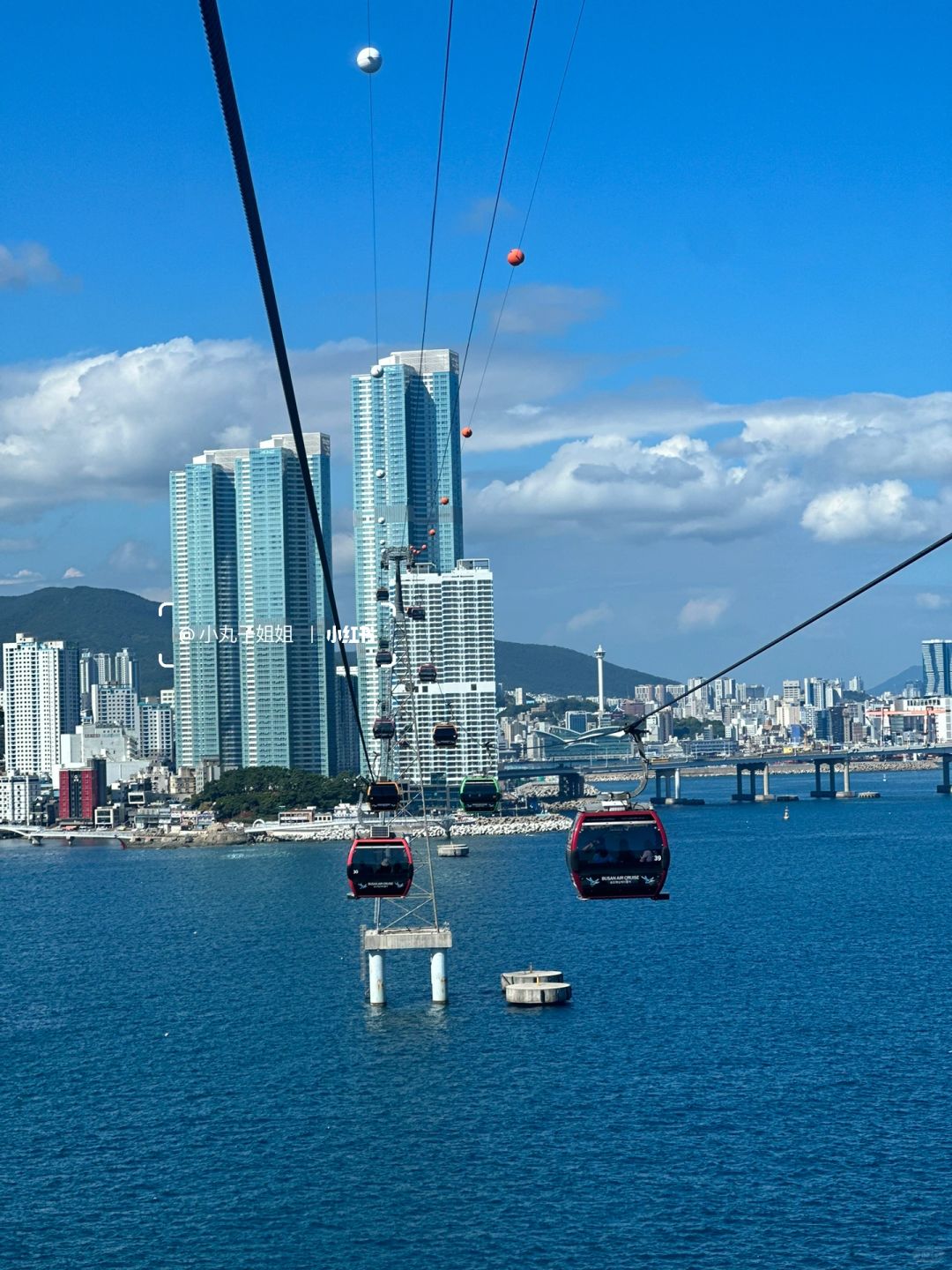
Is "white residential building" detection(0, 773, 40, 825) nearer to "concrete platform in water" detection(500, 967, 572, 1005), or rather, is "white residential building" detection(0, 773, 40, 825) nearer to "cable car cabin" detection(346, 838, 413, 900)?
"concrete platform in water" detection(500, 967, 572, 1005)

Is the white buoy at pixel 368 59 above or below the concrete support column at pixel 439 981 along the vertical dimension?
above

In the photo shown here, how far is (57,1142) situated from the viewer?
3741 centimetres

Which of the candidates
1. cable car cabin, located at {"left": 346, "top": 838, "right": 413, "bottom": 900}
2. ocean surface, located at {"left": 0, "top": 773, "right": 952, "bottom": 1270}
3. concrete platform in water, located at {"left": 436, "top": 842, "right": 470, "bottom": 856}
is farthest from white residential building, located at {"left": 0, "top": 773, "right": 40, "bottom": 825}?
cable car cabin, located at {"left": 346, "top": 838, "right": 413, "bottom": 900}

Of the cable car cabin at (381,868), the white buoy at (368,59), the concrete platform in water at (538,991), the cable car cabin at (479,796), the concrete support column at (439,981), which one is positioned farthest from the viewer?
the concrete support column at (439,981)

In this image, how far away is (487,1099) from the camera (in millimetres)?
40250

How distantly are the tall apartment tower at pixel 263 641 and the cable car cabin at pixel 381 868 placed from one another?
150 metres

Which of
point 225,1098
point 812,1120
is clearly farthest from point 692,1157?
point 225,1098

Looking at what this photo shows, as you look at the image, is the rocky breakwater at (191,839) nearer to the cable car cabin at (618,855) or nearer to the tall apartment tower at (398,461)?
the tall apartment tower at (398,461)

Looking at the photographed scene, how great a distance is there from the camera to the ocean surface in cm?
3062

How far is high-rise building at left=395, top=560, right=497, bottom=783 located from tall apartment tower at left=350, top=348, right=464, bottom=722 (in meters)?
17.7

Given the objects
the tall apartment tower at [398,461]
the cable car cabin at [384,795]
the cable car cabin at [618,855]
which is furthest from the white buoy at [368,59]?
the tall apartment tower at [398,461]

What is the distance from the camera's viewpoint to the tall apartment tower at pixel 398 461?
624 ft

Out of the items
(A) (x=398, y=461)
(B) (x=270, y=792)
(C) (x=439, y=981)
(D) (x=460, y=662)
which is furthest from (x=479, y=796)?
(A) (x=398, y=461)

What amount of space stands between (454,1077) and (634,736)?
2260 centimetres
